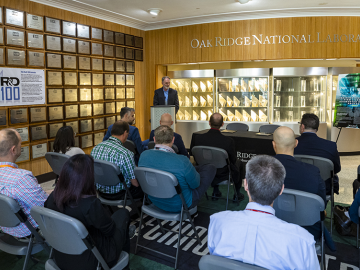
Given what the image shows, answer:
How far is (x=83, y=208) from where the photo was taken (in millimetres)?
1740

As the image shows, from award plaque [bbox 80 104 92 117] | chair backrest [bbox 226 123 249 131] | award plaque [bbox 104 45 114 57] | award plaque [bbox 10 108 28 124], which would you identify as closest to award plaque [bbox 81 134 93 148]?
award plaque [bbox 80 104 92 117]

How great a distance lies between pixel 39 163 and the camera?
5.55 meters

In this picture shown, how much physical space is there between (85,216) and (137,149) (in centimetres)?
269

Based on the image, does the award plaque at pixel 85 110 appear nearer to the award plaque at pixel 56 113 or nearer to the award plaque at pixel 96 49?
the award plaque at pixel 56 113

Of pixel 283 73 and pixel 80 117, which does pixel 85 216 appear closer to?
pixel 80 117

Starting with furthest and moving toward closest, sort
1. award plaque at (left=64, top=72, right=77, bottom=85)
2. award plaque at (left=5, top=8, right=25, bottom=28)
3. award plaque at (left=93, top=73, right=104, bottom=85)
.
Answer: award plaque at (left=93, top=73, right=104, bottom=85)
award plaque at (left=64, top=72, right=77, bottom=85)
award plaque at (left=5, top=8, right=25, bottom=28)

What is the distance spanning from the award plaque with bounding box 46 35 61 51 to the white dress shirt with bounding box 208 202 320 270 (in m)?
5.34

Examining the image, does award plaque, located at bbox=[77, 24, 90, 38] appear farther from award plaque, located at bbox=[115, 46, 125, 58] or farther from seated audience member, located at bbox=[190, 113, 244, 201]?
seated audience member, located at bbox=[190, 113, 244, 201]

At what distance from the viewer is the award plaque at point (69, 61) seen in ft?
19.4

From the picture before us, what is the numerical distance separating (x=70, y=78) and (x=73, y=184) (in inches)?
190

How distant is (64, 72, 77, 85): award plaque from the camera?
5.96 meters

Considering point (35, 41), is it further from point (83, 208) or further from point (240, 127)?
point (83, 208)

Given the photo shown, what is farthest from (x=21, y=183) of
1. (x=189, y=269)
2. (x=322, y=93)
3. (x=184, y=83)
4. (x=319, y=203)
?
(x=322, y=93)

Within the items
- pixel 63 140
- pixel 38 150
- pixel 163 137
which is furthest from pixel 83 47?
pixel 163 137
